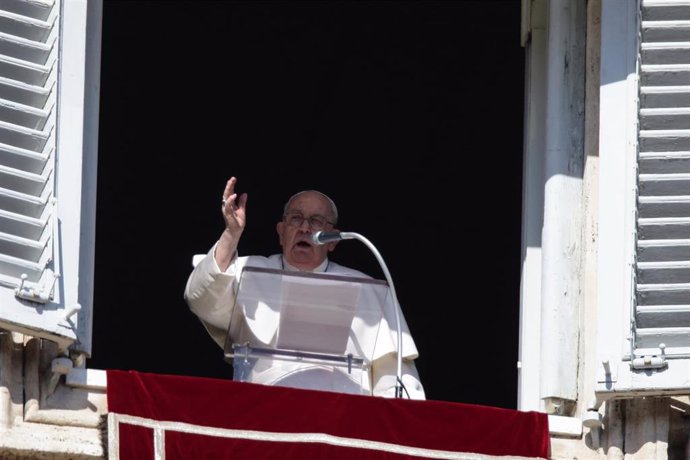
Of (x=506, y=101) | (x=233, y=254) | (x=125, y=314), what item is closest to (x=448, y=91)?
(x=506, y=101)

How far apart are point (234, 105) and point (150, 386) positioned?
4216 millimetres

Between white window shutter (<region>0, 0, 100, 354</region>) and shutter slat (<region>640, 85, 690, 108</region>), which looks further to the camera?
shutter slat (<region>640, 85, 690, 108</region>)

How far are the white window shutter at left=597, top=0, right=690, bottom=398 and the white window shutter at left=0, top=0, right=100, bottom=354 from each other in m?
1.65

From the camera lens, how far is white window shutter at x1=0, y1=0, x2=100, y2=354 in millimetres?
9195

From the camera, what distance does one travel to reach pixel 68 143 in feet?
31.0

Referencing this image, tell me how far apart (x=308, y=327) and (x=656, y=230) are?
116 cm

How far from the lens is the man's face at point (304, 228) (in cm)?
1081

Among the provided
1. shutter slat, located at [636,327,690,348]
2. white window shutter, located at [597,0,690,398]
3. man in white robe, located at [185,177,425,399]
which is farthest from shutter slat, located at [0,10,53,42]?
shutter slat, located at [636,327,690,348]

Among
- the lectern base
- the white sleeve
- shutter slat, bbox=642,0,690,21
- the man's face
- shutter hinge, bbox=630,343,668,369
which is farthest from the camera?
the man's face

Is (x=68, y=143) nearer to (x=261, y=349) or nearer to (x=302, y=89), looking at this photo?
(x=261, y=349)

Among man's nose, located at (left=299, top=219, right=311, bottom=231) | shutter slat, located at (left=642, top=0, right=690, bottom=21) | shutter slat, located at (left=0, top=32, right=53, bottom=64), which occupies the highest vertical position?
shutter slat, located at (left=642, top=0, right=690, bottom=21)

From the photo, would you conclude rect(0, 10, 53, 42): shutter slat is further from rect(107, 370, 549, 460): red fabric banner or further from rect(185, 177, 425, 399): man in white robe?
rect(107, 370, 549, 460): red fabric banner

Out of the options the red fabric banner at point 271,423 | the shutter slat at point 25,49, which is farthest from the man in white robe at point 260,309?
the shutter slat at point 25,49

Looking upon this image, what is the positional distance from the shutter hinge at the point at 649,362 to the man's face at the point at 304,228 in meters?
1.77
